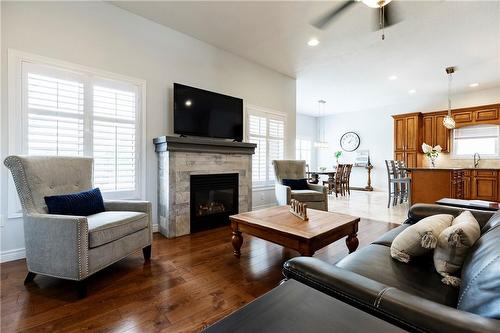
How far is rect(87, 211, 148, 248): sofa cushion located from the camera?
1890 mm

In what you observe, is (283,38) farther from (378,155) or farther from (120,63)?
(378,155)

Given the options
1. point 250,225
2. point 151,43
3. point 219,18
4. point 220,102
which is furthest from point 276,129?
point 250,225

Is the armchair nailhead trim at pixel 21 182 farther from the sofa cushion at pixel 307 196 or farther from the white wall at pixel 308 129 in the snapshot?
the white wall at pixel 308 129

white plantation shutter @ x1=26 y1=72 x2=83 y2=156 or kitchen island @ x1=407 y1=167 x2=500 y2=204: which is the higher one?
white plantation shutter @ x1=26 y1=72 x2=83 y2=156

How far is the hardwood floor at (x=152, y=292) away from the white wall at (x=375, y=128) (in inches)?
264

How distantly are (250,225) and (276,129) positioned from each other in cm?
321

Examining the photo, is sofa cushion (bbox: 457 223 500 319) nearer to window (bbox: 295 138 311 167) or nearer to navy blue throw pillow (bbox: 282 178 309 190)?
navy blue throw pillow (bbox: 282 178 309 190)

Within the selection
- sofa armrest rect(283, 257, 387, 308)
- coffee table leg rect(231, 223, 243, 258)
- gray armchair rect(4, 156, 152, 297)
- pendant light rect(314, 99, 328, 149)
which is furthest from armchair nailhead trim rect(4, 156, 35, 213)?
pendant light rect(314, 99, 328, 149)

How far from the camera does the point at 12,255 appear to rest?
8.04ft

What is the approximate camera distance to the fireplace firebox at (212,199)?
138 inches

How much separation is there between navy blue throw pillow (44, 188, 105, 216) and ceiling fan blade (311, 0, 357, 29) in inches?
134

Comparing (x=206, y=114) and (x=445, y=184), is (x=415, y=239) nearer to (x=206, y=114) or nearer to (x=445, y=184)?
(x=206, y=114)

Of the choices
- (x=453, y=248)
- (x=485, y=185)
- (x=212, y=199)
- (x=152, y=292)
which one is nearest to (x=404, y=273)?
(x=453, y=248)

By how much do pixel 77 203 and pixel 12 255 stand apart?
1.08m
